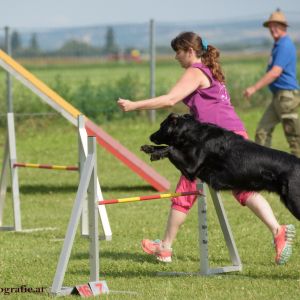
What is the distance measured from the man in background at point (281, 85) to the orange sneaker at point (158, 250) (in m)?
5.12

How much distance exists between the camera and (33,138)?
16.9 m

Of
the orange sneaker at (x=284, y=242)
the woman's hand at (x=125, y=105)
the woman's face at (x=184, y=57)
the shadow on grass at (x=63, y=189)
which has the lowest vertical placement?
the shadow on grass at (x=63, y=189)

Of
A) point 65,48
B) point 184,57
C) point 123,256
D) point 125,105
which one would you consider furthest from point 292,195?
point 65,48

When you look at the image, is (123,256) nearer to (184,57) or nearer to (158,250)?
(158,250)

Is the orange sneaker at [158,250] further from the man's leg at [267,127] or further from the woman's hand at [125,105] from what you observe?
the man's leg at [267,127]

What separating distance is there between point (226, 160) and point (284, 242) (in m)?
1.04

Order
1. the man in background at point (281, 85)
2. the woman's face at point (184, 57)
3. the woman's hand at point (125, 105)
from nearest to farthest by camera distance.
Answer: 1. the woman's hand at point (125, 105)
2. the woman's face at point (184, 57)
3. the man in background at point (281, 85)

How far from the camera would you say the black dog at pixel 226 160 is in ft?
20.7

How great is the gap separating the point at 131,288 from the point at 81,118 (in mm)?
2694

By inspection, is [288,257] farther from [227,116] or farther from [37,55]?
[37,55]

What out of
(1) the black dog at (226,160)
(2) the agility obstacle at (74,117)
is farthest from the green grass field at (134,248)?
(1) the black dog at (226,160)

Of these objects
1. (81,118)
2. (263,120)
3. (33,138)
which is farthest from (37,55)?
(81,118)

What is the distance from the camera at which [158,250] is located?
289 inches

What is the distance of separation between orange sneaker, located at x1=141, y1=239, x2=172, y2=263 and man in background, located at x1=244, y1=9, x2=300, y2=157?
16.8 ft
